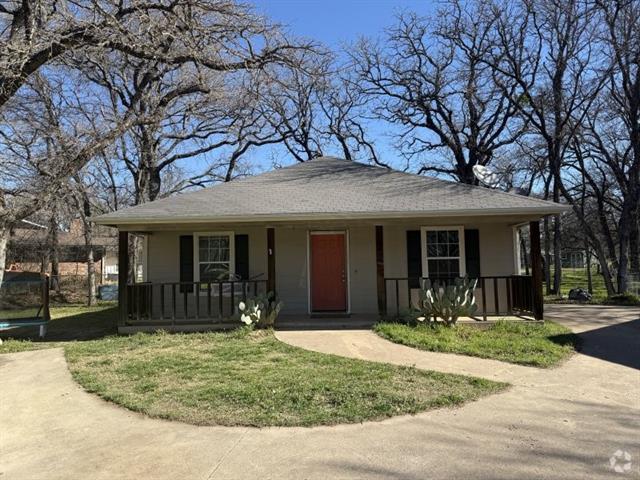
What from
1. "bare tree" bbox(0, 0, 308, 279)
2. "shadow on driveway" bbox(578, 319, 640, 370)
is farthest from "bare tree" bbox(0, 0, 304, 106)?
"shadow on driveway" bbox(578, 319, 640, 370)

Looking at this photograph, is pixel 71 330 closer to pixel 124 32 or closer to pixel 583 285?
pixel 124 32

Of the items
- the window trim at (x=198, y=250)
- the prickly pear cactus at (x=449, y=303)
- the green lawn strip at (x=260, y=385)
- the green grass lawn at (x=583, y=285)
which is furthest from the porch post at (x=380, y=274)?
the green grass lawn at (x=583, y=285)

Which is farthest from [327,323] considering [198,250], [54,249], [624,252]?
[54,249]

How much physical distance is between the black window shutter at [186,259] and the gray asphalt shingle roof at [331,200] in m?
1.04

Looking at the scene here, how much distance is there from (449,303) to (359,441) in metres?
5.57

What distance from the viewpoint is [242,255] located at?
11.8 meters

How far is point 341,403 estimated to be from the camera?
5.22 m

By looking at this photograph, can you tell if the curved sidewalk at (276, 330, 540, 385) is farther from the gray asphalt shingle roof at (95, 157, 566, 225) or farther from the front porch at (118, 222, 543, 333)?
the gray asphalt shingle roof at (95, 157, 566, 225)

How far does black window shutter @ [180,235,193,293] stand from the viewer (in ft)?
38.8

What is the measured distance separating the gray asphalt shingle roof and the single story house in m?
0.05

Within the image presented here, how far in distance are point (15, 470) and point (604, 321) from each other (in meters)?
11.1

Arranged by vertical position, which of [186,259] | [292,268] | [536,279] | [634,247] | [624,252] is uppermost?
[634,247]

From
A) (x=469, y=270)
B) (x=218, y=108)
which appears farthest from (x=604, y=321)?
(x=218, y=108)

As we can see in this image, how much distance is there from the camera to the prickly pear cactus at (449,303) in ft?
30.7
